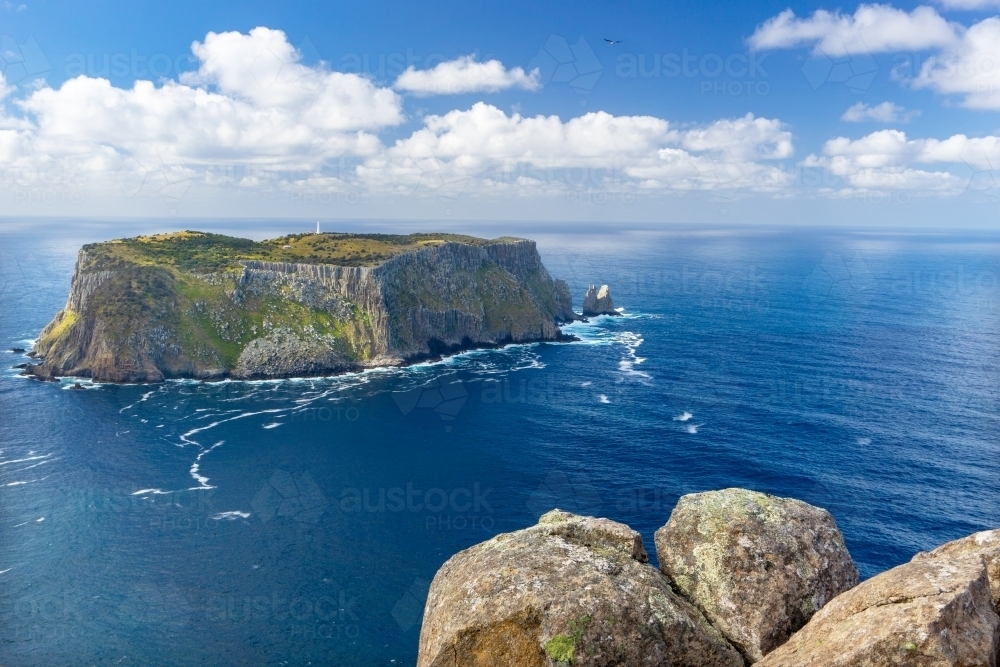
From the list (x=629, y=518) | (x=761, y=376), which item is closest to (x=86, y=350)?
(x=629, y=518)

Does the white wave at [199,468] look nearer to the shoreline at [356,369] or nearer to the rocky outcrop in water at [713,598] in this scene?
the shoreline at [356,369]

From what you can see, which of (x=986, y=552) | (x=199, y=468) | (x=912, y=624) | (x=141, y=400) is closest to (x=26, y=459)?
(x=199, y=468)

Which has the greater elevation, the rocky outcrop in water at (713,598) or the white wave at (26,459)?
the rocky outcrop in water at (713,598)

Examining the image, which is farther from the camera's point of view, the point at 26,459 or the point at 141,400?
the point at 141,400

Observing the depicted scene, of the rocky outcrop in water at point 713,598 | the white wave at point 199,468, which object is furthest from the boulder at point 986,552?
the white wave at point 199,468

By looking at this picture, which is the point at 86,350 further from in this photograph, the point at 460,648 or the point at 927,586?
the point at 927,586

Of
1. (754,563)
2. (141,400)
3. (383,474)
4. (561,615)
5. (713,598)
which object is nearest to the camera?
(561,615)

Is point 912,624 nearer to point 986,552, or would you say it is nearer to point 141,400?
point 986,552

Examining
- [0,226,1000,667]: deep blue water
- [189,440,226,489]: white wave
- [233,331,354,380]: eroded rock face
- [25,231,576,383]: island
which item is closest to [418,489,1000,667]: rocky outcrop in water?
[0,226,1000,667]: deep blue water
